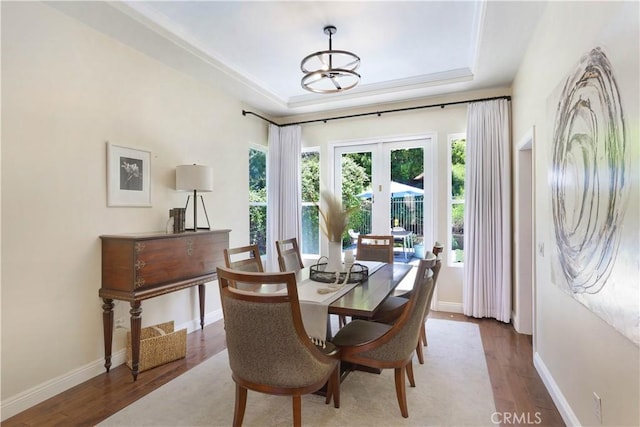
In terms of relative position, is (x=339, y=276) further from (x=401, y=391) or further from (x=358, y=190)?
(x=358, y=190)

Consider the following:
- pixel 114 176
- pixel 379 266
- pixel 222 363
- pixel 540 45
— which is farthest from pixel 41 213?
pixel 540 45

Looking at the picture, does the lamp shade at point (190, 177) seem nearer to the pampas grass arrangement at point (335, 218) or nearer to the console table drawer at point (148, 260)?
the console table drawer at point (148, 260)

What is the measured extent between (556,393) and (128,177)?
3672 mm

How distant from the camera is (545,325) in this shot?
255 cm

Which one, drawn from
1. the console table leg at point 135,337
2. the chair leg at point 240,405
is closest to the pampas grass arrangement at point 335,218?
the chair leg at point 240,405

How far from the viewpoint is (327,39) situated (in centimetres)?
317

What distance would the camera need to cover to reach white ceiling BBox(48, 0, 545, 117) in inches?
103

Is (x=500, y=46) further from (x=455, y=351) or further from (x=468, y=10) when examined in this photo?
(x=455, y=351)

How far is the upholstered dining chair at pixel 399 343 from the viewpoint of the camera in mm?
1999

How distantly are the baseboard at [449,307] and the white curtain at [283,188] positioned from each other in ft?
7.06

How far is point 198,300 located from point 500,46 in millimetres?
3960

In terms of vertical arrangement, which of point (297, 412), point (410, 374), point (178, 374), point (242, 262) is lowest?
point (178, 374)

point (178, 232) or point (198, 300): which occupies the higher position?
point (178, 232)

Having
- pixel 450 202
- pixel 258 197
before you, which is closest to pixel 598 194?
pixel 450 202
